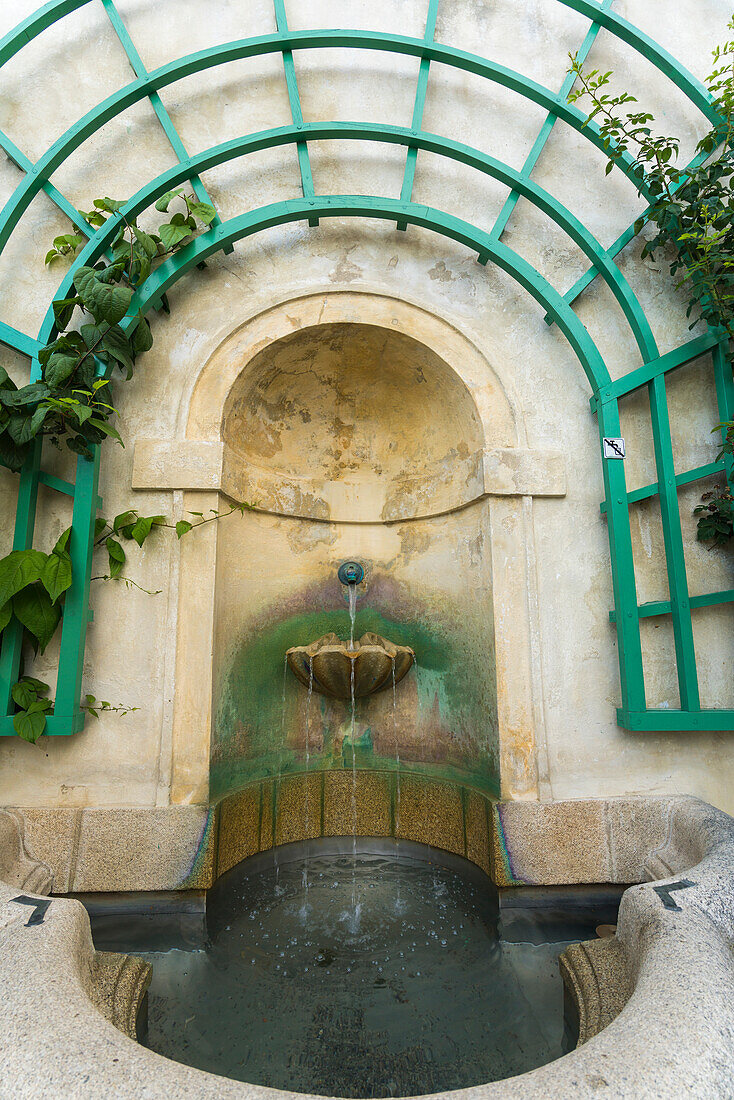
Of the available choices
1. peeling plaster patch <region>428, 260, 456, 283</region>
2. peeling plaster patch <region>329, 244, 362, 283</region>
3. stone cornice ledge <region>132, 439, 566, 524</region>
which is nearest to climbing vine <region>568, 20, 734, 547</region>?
stone cornice ledge <region>132, 439, 566, 524</region>

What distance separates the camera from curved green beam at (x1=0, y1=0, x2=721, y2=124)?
302cm

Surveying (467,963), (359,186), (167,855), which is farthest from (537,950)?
(359,186)

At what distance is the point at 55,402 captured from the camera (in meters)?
2.69

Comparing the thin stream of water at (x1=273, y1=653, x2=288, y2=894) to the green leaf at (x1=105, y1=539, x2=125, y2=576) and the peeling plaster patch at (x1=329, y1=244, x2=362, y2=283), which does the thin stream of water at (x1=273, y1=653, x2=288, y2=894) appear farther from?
the peeling plaster patch at (x1=329, y1=244, x2=362, y2=283)

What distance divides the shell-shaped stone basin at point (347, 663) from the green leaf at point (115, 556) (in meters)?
1.19

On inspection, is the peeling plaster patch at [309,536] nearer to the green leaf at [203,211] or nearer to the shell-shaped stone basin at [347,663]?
the shell-shaped stone basin at [347,663]

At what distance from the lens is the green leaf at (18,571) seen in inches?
106

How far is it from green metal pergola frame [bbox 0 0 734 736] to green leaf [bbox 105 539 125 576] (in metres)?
0.15

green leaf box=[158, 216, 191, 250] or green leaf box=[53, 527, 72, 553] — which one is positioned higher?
green leaf box=[158, 216, 191, 250]

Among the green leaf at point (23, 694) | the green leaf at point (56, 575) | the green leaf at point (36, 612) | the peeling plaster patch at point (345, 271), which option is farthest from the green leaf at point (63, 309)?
the green leaf at point (23, 694)

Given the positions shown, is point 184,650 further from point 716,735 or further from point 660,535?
point 716,735

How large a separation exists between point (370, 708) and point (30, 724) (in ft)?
6.87

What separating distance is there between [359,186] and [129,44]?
4.50 feet

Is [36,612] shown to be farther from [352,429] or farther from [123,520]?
[352,429]
